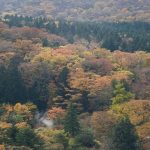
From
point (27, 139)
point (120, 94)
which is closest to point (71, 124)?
point (27, 139)

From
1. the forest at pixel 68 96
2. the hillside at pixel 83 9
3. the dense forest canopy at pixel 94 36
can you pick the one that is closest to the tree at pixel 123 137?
the forest at pixel 68 96

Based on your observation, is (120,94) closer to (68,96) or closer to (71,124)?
(68,96)

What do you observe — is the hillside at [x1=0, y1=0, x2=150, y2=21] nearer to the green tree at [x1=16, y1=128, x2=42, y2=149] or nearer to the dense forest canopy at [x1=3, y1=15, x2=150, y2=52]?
the dense forest canopy at [x1=3, y1=15, x2=150, y2=52]

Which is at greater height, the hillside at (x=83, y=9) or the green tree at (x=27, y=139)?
the green tree at (x=27, y=139)

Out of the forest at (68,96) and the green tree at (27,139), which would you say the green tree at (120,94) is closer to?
the forest at (68,96)

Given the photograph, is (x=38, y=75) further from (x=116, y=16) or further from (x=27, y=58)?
(x=116, y=16)

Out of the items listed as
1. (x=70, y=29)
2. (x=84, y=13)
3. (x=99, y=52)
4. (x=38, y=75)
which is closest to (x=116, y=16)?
(x=84, y=13)

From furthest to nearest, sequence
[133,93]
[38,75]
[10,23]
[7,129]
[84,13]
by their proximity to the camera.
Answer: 1. [84,13]
2. [10,23]
3. [38,75]
4. [133,93]
5. [7,129]
